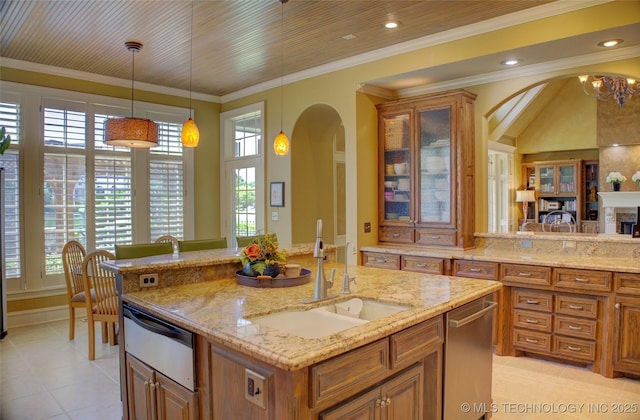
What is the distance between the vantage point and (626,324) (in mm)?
3365

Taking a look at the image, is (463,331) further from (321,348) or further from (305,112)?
(305,112)

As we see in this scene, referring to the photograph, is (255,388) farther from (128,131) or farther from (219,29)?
(219,29)

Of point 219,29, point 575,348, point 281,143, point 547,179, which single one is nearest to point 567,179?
point 547,179

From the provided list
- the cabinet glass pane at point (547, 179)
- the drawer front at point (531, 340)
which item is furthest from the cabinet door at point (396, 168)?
the cabinet glass pane at point (547, 179)

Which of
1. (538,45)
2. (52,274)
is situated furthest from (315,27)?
(52,274)

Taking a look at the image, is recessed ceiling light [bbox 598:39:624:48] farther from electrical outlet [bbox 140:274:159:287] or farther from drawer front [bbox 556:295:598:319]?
electrical outlet [bbox 140:274:159:287]

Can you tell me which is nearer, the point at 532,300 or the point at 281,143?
the point at 532,300

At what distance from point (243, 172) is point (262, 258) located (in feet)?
12.4

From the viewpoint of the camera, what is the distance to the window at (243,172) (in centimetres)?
607

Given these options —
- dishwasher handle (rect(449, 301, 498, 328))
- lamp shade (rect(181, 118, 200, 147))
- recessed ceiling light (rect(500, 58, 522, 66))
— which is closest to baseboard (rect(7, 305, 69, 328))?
lamp shade (rect(181, 118, 200, 147))

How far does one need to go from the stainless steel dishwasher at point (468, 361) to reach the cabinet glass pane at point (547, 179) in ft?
29.4

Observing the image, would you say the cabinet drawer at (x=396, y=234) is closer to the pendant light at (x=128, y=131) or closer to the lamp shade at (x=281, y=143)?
the lamp shade at (x=281, y=143)

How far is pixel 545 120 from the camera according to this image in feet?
33.2

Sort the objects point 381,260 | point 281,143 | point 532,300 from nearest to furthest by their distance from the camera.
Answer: point 532,300, point 281,143, point 381,260
